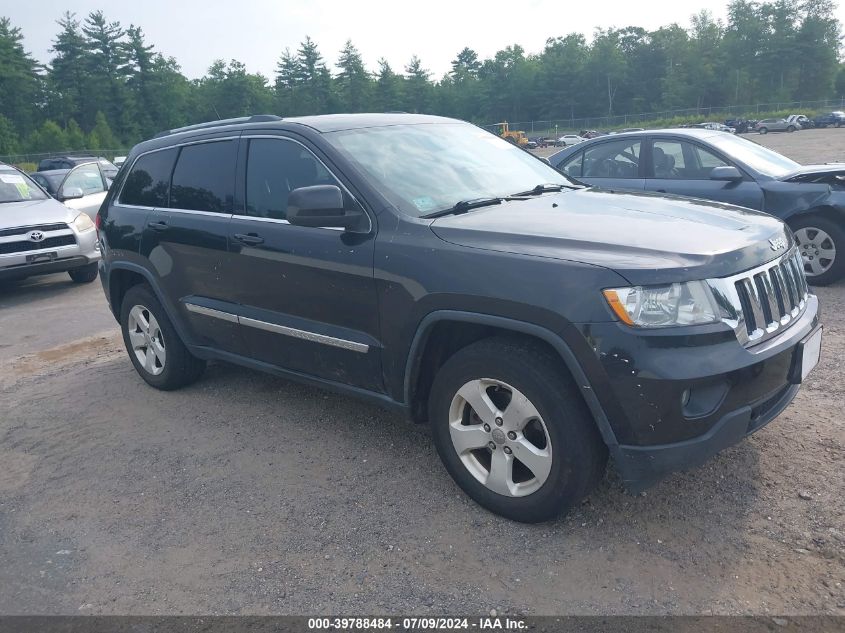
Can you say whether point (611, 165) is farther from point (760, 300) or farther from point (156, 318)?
point (760, 300)

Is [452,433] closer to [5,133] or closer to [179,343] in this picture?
[179,343]

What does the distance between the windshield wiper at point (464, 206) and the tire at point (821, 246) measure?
473 centimetres

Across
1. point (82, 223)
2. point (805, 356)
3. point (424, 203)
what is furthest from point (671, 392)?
point (82, 223)

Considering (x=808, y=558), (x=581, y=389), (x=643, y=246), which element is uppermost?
(x=643, y=246)

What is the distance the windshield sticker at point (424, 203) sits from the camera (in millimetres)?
3763

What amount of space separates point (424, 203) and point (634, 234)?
3.63 ft

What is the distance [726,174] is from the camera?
24.7 ft

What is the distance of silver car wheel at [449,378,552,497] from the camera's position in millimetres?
3186

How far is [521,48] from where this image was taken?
116m

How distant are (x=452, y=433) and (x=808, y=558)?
1.55 metres

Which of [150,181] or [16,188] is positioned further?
[16,188]

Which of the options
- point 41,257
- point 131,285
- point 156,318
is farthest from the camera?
point 41,257

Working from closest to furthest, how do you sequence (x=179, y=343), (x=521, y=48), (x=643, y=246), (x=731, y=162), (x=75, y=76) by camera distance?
(x=643, y=246)
(x=179, y=343)
(x=731, y=162)
(x=75, y=76)
(x=521, y=48)

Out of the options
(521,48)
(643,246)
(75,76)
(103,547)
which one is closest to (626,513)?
(643,246)
